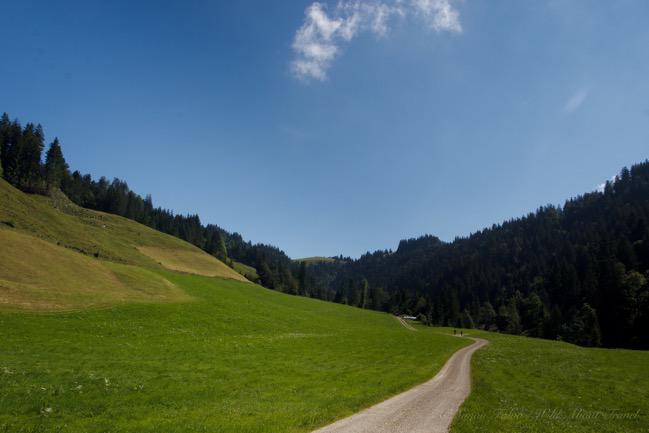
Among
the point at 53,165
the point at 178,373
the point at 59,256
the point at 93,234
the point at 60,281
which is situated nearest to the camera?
the point at 178,373

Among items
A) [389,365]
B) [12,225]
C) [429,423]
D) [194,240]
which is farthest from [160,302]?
[194,240]

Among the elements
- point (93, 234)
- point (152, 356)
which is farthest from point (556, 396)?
point (93, 234)

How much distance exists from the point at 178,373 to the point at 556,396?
81.4 feet

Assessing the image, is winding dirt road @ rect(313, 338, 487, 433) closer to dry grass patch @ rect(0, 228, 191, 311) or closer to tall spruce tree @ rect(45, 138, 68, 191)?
dry grass patch @ rect(0, 228, 191, 311)

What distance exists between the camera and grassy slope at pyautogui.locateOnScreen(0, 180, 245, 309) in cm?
4206

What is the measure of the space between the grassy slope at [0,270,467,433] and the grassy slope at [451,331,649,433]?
5043 mm

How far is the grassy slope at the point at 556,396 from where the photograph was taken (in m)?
16.8

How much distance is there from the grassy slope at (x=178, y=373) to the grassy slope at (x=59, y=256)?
21.2 feet

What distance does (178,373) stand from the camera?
24.3 metres

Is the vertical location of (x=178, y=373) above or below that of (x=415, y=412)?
below

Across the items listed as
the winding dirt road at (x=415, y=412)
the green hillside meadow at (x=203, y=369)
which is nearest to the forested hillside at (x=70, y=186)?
the green hillside meadow at (x=203, y=369)

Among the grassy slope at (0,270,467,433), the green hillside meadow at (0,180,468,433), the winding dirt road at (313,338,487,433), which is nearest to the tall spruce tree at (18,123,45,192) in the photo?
the green hillside meadow at (0,180,468,433)

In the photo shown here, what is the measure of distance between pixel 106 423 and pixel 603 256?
155 m

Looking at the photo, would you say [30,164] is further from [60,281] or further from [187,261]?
[60,281]
